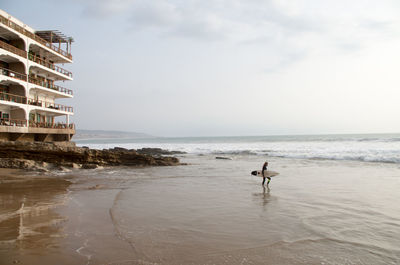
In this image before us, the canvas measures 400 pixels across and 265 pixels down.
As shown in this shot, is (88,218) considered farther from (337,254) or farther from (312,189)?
(312,189)

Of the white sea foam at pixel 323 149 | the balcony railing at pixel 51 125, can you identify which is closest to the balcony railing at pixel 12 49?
the balcony railing at pixel 51 125

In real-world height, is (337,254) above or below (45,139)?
below

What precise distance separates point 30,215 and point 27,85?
916 inches

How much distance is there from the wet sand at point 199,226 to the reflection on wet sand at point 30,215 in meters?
0.02

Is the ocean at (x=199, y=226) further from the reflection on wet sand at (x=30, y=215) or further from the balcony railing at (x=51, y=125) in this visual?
the balcony railing at (x=51, y=125)

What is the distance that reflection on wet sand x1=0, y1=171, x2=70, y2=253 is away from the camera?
584 cm

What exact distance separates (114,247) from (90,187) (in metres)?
8.38

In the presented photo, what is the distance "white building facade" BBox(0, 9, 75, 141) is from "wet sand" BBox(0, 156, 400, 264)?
14.6m

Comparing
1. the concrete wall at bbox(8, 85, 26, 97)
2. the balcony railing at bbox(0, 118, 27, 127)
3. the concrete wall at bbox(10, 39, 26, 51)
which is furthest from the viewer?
the concrete wall at bbox(10, 39, 26, 51)

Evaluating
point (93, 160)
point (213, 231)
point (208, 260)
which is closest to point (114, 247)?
point (208, 260)

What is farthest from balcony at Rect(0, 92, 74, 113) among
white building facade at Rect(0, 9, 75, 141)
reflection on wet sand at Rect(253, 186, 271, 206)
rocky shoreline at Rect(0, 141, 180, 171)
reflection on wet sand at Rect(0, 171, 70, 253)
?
reflection on wet sand at Rect(253, 186, 271, 206)

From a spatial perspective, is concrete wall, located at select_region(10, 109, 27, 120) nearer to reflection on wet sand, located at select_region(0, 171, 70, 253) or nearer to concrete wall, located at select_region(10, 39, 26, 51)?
concrete wall, located at select_region(10, 39, 26, 51)

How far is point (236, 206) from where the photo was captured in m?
9.52

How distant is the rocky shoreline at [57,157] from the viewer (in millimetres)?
19609
